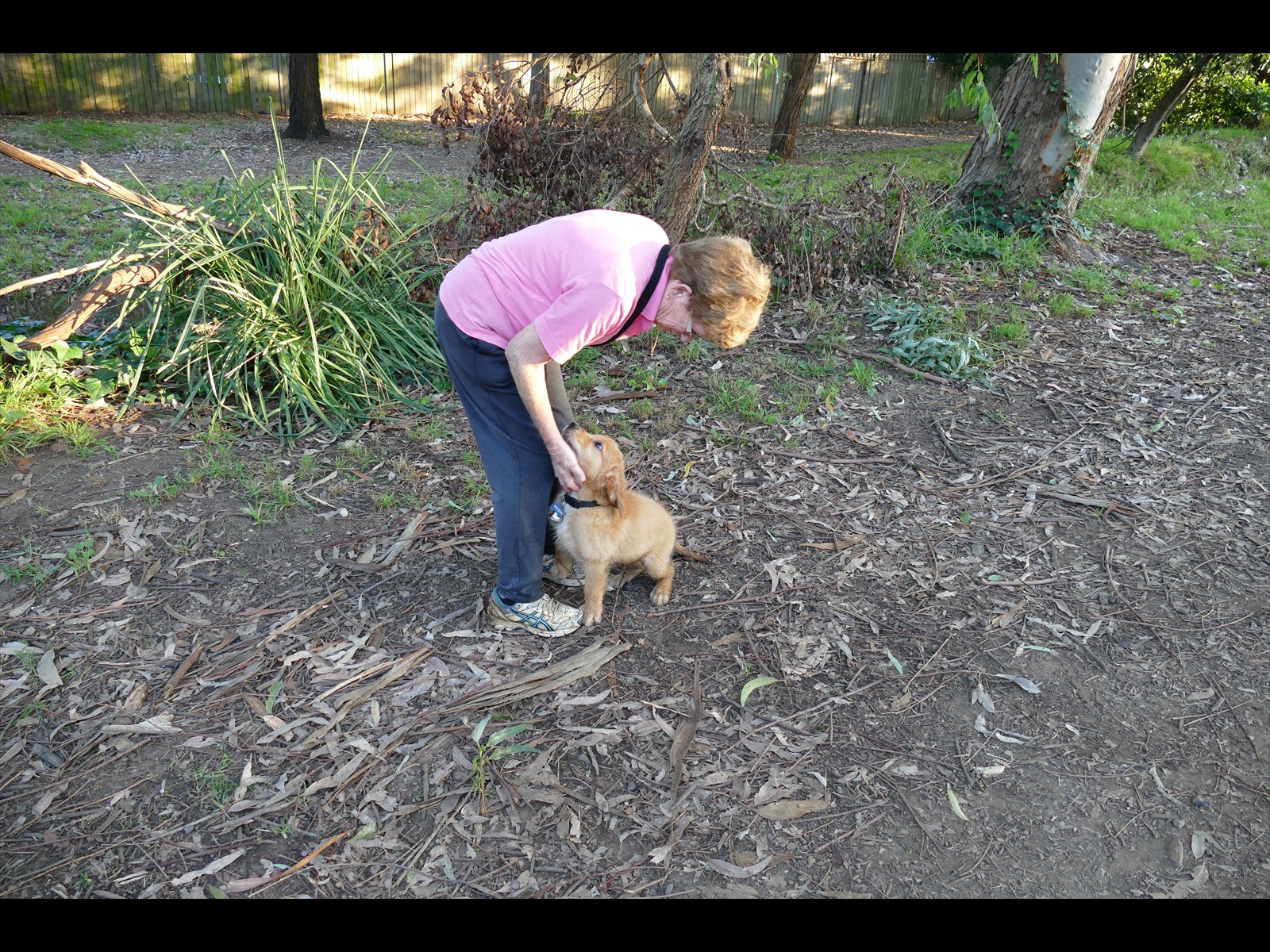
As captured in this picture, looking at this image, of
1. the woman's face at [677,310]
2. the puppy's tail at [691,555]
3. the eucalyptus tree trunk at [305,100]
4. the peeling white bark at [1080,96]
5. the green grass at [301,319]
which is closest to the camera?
the woman's face at [677,310]

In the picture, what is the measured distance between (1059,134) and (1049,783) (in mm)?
6389

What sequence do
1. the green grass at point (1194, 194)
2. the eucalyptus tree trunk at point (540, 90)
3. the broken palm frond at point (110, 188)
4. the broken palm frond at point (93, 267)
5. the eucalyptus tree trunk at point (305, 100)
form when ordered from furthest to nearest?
the eucalyptus tree trunk at point (305, 100) < the green grass at point (1194, 194) < the eucalyptus tree trunk at point (540, 90) < the broken palm frond at point (93, 267) < the broken palm frond at point (110, 188)

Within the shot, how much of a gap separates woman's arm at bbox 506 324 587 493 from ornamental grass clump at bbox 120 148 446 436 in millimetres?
2441

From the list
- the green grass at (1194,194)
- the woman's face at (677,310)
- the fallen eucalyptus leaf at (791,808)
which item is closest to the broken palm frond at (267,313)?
the woman's face at (677,310)

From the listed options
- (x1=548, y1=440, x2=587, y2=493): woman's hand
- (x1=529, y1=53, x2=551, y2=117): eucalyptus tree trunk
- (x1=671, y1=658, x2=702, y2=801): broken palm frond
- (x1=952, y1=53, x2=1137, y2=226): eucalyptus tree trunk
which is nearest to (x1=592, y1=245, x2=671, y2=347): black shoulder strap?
(x1=548, y1=440, x2=587, y2=493): woman's hand

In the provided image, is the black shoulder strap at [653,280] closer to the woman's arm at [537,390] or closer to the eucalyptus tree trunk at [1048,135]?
the woman's arm at [537,390]

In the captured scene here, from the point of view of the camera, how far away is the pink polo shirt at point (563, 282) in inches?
101

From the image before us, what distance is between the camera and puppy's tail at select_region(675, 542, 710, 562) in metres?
3.95

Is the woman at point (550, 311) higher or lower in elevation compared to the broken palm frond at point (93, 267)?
higher

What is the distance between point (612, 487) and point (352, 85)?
15.8 meters

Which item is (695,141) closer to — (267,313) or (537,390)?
(267,313)

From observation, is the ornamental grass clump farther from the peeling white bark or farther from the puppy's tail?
the peeling white bark

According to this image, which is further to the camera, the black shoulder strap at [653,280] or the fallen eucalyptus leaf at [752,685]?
the fallen eucalyptus leaf at [752,685]

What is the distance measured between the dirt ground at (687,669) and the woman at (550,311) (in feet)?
2.92
